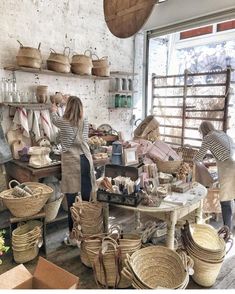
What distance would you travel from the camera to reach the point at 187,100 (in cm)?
488

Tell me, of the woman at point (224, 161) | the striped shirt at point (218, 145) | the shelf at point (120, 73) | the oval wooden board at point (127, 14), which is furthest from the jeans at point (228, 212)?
the shelf at point (120, 73)

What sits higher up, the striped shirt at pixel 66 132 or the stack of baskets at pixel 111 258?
the striped shirt at pixel 66 132

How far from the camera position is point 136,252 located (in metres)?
2.14

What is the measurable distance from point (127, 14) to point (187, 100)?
3188mm

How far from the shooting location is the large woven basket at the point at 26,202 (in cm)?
267

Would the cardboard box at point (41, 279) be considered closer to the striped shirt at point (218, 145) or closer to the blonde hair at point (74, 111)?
the blonde hair at point (74, 111)

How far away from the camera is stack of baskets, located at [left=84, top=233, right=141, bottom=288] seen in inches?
85.9

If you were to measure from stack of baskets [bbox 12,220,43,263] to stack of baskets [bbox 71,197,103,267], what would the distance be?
46 cm

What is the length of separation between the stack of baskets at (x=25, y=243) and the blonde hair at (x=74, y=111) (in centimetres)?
121

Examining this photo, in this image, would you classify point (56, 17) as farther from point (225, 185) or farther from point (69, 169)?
point (225, 185)

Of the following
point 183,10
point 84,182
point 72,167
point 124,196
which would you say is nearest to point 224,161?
point 124,196

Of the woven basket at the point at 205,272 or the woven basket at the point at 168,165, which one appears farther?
the woven basket at the point at 168,165

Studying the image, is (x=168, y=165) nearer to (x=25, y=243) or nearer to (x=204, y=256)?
(x=204, y=256)

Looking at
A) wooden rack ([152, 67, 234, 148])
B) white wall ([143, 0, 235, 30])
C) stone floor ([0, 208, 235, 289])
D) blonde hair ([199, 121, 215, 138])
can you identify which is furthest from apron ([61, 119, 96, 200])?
white wall ([143, 0, 235, 30])
